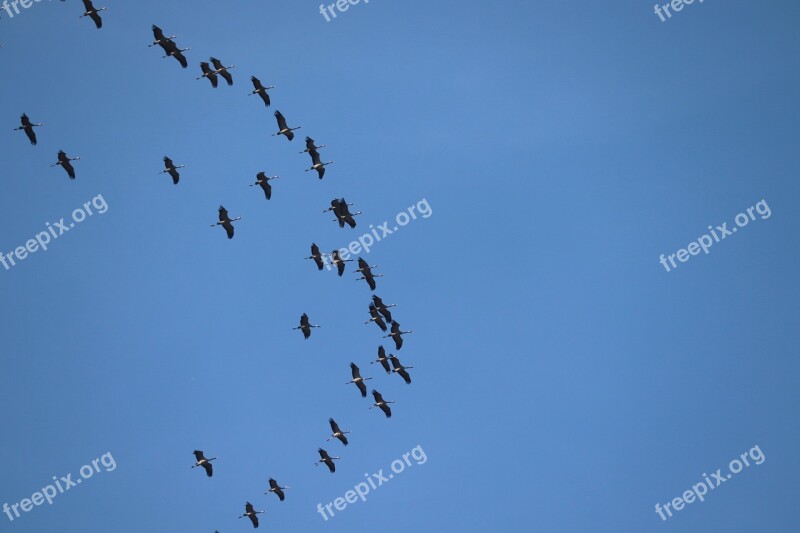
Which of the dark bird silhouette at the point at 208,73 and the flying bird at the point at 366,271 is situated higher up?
the dark bird silhouette at the point at 208,73

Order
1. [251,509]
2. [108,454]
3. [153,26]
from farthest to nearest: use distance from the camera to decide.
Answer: [108,454] < [251,509] < [153,26]

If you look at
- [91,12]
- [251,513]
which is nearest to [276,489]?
[251,513]

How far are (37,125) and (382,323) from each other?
23.2 m

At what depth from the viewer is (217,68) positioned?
3189 inches

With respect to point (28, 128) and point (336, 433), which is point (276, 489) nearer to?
point (336, 433)

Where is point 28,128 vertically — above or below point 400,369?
above

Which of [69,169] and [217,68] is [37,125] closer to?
[69,169]

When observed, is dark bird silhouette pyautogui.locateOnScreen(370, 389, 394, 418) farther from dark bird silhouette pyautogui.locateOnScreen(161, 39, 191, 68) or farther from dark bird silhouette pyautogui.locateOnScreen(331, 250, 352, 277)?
dark bird silhouette pyautogui.locateOnScreen(161, 39, 191, 68)

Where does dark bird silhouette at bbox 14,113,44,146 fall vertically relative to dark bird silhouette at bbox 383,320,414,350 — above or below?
above

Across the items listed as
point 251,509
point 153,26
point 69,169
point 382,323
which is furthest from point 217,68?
point 251,509

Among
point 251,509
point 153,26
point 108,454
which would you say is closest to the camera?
point 153,26

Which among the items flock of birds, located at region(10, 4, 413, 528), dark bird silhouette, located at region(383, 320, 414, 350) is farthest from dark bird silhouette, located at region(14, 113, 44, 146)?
dark bird silhouette, located at region(383, 320, 414, 350)

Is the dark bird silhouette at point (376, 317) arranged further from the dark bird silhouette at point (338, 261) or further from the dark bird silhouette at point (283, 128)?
the dark bird silhouette at point (283, 128)

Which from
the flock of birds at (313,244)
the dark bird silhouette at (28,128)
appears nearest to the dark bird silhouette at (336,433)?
the flock of birds at (313,244)
